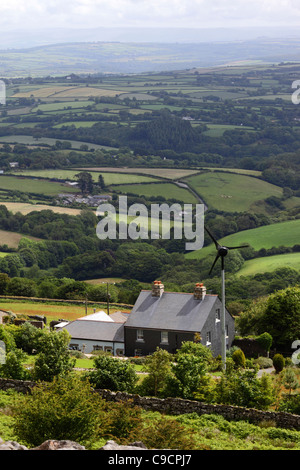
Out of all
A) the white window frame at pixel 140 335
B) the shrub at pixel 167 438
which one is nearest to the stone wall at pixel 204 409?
the shrub at pixel 167 438

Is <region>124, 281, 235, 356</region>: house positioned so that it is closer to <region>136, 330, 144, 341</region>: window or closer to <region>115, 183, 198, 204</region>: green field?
<region>136, 330, 144, 341</region>: window

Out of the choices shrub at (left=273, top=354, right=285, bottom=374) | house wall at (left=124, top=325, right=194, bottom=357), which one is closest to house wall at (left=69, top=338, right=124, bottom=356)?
house wall at (left=124, top=325, right=194, bottom=357)

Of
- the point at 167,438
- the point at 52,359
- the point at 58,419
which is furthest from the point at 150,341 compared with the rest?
the point at 167,438

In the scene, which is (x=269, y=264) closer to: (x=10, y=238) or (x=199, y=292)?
(x=10, y=238)

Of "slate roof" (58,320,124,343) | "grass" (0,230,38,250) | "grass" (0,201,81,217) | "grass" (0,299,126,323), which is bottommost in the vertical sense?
"grass" (0,230,38,250)
